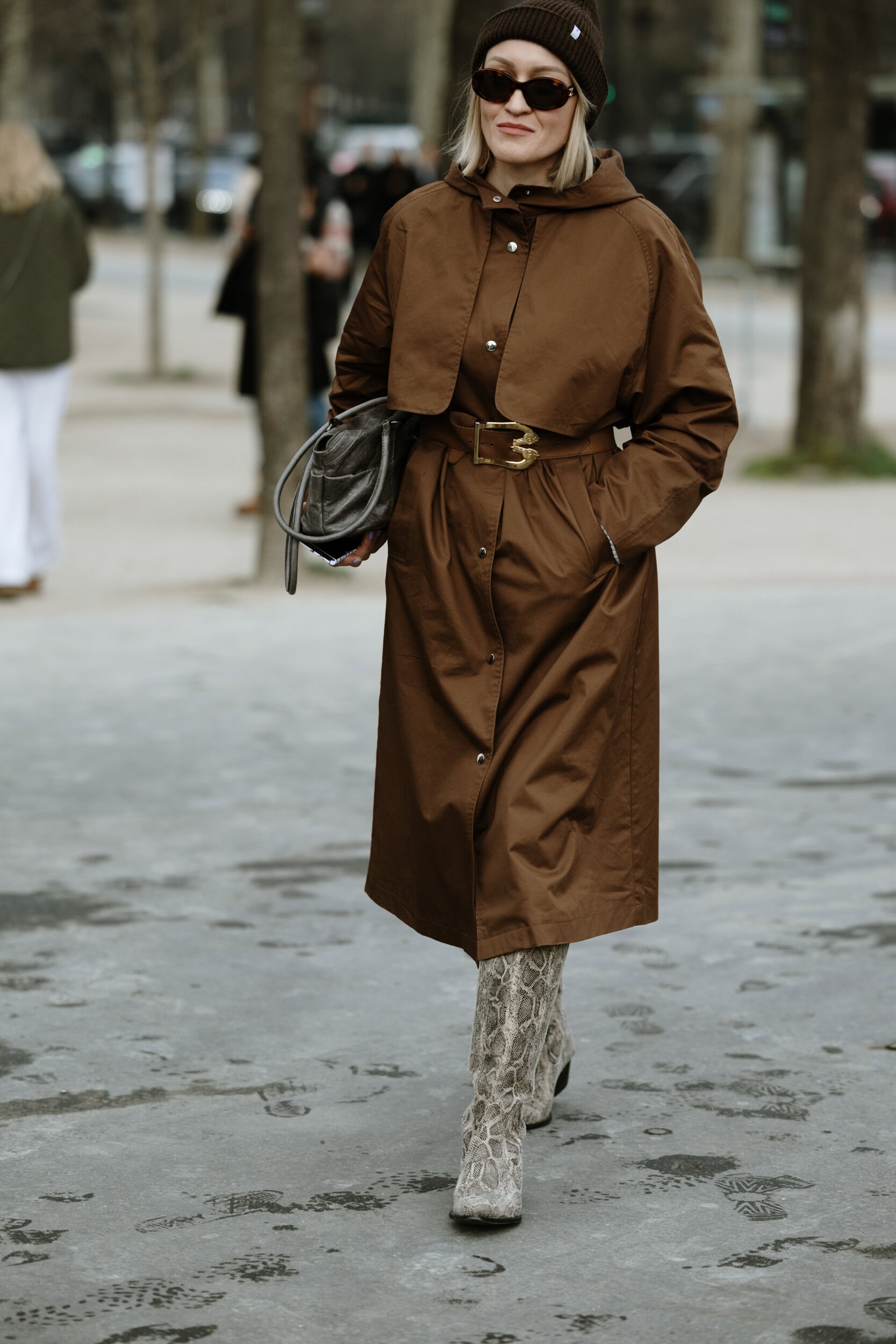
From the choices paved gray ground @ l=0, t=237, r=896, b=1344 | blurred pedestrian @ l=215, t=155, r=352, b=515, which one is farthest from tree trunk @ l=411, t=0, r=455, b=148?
paved gray ground @ l=0, t=237, r=896, b=1344

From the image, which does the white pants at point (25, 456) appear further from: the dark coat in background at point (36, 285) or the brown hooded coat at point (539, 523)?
the brown hooded coat at point (539, 523)

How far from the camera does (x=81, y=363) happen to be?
2272 centimetres

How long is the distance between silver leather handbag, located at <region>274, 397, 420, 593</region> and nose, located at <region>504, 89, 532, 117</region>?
0.53 m

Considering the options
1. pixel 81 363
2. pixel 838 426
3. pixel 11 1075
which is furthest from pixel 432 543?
pixel 81 363

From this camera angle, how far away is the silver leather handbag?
377cm

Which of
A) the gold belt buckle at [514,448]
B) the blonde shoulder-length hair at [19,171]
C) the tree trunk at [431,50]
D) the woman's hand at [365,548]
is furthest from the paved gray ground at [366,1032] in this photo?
the tree trunk at [431,50]

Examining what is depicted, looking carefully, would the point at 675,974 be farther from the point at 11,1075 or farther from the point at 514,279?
the point at 514,279

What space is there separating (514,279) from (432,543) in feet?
1.47

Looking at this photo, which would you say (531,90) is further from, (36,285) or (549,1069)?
(36,285)

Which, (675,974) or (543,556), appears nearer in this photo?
(543,556)

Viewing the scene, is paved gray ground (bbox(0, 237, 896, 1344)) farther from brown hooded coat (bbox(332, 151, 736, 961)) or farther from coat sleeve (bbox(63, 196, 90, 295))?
coat sleeve (bbox(63, 196, 90, 295))

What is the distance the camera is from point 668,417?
3682mm

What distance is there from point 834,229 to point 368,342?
35.3ft

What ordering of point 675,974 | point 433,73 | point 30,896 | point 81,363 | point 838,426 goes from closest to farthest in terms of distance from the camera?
point 675,974, point 30,896, point 838,426, point 81,363, point 433,73
